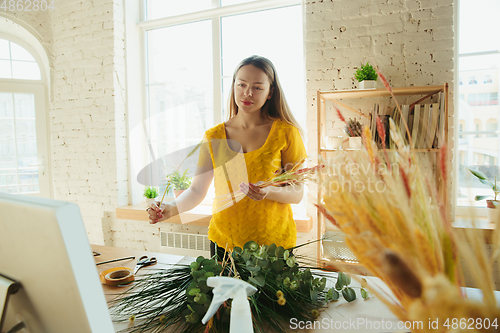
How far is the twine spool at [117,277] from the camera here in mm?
1115

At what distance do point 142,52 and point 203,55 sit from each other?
0.81 metres

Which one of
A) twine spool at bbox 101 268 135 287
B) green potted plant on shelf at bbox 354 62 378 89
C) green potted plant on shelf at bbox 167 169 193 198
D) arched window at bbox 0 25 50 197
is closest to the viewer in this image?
twine spool at bbox 101 268 135 287

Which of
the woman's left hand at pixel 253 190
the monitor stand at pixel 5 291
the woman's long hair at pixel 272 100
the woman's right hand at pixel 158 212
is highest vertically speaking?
the woman's long hair at pixel 272 100

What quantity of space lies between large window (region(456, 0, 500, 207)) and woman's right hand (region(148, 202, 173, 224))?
2.35m

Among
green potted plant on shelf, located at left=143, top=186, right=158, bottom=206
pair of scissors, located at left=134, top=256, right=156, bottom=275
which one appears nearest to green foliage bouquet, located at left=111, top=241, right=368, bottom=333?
pair of scissors, located at left=134, top=256, right=156, bottom=275

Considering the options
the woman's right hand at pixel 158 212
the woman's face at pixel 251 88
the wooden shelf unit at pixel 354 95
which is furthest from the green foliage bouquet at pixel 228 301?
the wooden shelf unit at pixel 354 95

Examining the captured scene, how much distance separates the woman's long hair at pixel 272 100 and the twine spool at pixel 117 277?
3.14 ft

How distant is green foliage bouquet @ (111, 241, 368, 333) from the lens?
743 millimetres

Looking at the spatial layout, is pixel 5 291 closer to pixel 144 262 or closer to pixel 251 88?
pixel 144 262

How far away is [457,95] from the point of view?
2.61 metres

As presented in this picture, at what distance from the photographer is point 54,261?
0.40m

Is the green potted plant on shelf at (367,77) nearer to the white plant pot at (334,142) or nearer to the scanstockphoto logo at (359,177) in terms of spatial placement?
the white plant pot at (334,142)

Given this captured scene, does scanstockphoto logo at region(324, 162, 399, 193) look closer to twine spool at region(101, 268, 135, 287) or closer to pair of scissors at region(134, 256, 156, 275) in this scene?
twine spool at region(101, 268, 135, 287)

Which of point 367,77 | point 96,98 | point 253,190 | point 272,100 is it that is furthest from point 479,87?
point 96,98
